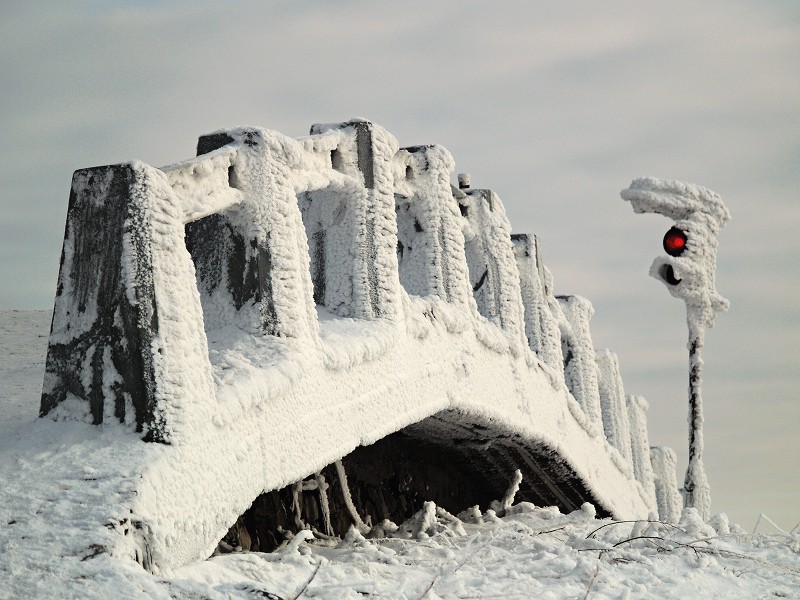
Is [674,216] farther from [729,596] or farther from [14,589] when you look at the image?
[14,589]

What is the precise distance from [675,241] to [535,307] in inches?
50.4

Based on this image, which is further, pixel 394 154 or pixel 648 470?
pixel 648 470

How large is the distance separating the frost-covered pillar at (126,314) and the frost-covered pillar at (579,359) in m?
6.89

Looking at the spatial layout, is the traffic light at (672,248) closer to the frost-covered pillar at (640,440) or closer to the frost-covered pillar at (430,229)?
the frost-covered pillar at (430,229)

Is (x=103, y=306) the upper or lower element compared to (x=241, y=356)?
upper

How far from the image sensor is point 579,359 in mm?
10680

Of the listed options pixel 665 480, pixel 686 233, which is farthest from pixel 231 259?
pixel 665 480

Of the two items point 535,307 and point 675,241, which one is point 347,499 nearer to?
point 535,307

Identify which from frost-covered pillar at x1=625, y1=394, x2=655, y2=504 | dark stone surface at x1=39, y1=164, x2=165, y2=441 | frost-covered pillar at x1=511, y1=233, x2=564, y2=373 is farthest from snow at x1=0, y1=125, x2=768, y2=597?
frost-covered pillar at x1=625, y1=394, x2=655, y2=504

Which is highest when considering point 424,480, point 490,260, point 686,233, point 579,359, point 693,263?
point 686,233

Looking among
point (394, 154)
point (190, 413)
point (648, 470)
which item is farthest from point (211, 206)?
point (648, 470)

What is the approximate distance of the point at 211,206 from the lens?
4348 mm

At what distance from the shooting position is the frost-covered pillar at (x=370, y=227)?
5.62 meters

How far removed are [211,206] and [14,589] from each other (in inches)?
65.9
